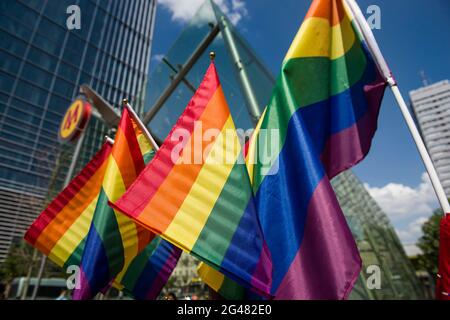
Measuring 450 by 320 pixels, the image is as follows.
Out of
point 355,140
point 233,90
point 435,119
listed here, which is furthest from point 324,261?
point 435,119

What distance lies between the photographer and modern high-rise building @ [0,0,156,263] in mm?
60688

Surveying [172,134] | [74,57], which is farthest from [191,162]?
[74,57]

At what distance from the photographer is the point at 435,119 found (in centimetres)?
12419

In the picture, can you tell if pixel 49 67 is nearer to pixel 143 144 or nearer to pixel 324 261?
pixel 143 144

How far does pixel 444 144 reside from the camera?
12006cm

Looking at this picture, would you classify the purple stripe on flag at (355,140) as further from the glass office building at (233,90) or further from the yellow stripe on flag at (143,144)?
the glass office building at (233,90)

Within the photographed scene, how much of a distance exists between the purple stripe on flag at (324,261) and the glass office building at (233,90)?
426 cm

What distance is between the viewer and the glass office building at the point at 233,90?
7.61 meters

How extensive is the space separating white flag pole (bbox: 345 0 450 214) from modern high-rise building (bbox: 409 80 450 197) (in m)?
140

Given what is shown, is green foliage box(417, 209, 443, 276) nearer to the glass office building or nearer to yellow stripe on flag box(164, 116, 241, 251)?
the glass office building

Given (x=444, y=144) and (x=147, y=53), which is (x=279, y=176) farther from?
(x=444, y=144)

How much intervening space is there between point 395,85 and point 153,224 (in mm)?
2663

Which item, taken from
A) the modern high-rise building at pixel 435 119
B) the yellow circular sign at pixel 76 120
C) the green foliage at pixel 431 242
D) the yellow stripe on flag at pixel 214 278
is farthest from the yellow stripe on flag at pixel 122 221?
the modern high-rise building at pixel 435 119
